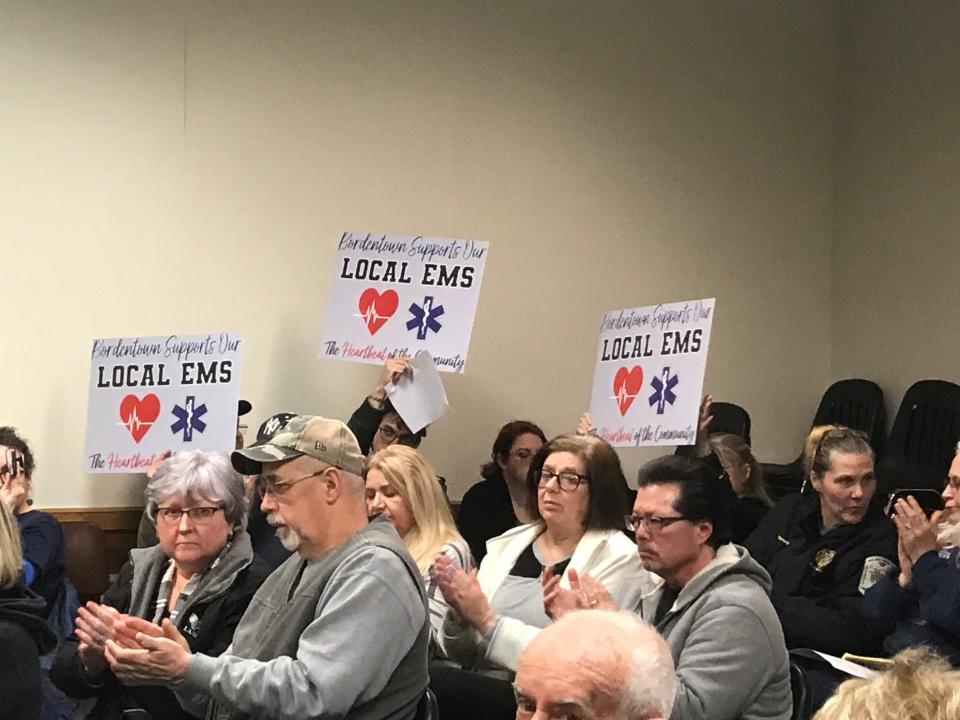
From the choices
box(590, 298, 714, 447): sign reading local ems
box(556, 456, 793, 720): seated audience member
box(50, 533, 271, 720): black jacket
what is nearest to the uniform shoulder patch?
box(590, 298, 714, 447): sign reading local ems

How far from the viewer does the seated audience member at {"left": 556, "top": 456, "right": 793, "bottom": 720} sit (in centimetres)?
302

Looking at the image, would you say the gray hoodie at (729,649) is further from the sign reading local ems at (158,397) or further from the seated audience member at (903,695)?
the sign reading local ems at (158,397)

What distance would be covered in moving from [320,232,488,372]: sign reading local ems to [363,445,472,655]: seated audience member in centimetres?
115

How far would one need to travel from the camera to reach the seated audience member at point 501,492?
240 inches

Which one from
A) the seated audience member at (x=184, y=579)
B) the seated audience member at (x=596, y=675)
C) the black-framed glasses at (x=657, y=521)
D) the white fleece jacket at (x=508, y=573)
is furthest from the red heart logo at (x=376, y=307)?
the seated audience member at (x=596, y=675)

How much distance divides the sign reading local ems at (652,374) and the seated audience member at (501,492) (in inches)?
19.3

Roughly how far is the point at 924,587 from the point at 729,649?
1093 mm

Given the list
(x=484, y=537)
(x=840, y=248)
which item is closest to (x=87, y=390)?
(x=484, y=537)

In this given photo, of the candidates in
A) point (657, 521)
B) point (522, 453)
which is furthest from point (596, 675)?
point (522, 453)

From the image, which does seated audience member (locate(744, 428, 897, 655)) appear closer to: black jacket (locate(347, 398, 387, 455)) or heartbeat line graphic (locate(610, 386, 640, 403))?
heartbeat line graphic (locate(610, 386, 640, 403))

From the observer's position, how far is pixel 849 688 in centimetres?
164

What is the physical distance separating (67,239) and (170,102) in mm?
788

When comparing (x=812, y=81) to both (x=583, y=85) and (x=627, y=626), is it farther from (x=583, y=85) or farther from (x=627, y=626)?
(x=627, y=626)

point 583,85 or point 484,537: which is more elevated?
point 583,85
